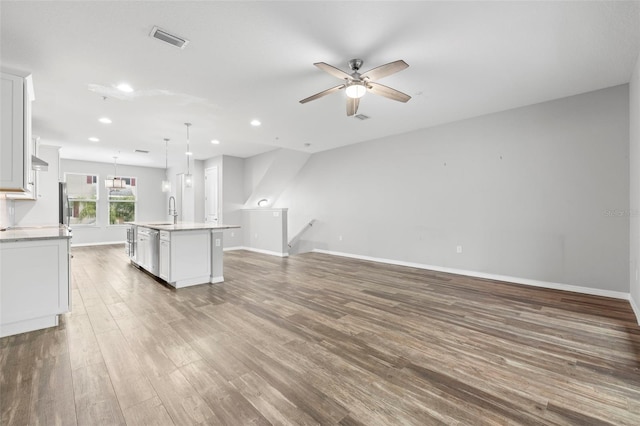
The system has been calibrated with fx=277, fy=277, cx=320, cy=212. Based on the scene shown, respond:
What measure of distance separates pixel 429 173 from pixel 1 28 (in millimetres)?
6078

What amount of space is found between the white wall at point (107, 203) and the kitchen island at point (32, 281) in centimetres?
750

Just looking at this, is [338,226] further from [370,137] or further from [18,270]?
[18,270]

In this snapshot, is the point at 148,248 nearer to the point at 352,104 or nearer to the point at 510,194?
the point at 352,104

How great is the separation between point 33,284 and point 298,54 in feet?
11.8

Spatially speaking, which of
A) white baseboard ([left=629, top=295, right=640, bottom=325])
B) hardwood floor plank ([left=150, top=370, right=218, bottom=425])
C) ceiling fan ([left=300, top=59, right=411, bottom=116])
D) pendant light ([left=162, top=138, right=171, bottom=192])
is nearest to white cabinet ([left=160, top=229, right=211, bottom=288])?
pendant light ([left=162, top=138, right=171, bottom=192])

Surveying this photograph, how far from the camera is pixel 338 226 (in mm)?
7492

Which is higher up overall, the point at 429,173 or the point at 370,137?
the point at 370,137

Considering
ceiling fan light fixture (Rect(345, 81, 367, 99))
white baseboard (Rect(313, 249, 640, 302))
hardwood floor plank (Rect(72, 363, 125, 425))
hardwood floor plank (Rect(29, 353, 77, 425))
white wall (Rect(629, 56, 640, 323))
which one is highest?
ceiling fan light fixture (Rect(345, 81, 367, 99))

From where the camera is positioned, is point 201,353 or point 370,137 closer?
point 201,353

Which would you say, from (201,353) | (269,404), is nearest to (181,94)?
(201,353)

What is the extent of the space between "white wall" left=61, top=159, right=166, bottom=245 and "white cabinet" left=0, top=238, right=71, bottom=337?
296 inches

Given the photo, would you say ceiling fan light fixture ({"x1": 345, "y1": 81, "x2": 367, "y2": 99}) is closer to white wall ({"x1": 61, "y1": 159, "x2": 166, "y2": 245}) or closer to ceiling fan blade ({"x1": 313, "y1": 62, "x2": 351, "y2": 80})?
ceiling fan blade ({"x1": 313, "y1": 62, "x2": 351, "y2": 80})

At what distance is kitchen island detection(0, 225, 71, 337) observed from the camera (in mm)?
2680

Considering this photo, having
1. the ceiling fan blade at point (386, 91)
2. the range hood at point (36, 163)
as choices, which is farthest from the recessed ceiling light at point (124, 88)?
the ceiling fan blade at point (386, 91)
